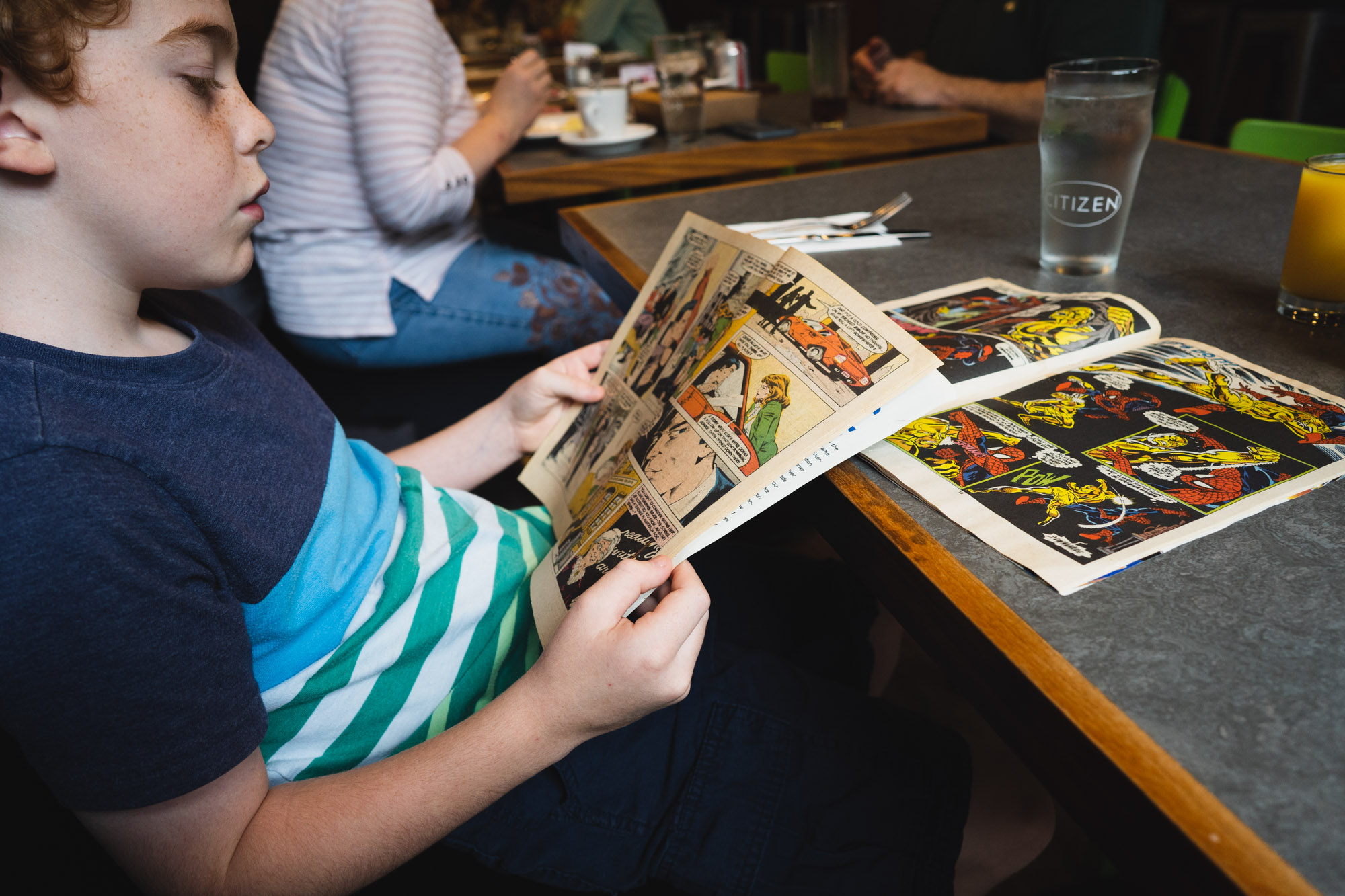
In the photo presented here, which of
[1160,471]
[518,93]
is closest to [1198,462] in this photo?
[1160,471]

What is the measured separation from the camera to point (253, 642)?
56 centimetres

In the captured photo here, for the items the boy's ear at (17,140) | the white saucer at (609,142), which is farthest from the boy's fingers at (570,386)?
the white saucer at (609,142)

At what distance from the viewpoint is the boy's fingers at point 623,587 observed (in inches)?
19.5

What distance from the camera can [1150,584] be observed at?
1.32ft

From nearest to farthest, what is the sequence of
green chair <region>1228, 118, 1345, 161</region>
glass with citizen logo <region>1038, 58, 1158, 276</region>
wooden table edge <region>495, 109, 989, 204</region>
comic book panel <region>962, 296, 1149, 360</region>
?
comic book panel <region>962, 296, 1149, 360</region> → glass with citizen logo <region>1038, 58, 1158, 276</region> → green chair <region>1228, 118, 1345, 161</region> → wooden table edge <region>495, 109, 989, 204</region>

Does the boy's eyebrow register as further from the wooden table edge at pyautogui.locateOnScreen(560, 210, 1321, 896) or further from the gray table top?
the gray table top

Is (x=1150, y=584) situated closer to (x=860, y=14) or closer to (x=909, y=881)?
(x=909, y=881)

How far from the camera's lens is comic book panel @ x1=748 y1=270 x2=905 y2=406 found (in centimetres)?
49

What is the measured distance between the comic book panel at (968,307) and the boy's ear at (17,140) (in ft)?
2.02

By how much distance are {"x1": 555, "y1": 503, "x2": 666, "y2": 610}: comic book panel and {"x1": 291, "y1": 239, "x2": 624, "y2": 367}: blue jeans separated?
95 centimetres

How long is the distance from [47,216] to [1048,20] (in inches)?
79.4

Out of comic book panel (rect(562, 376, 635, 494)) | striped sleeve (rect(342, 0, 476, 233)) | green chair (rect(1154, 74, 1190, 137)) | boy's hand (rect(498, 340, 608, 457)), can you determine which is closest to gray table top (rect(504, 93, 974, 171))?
striped sleeve (rect(342, 0, 476, 233))

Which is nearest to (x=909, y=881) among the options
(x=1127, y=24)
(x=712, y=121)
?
(x=712, y=121)

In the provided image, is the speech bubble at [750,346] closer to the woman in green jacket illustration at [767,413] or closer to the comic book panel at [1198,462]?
the woman in green jacket illustration at [767,413]
